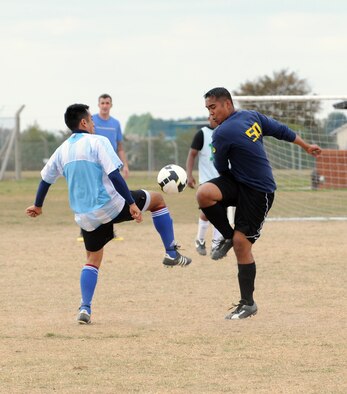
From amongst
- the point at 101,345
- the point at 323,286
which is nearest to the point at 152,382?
the point at 101,345

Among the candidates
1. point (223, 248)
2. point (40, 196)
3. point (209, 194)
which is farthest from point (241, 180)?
point (40, 196)

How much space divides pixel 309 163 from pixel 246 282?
21.6m

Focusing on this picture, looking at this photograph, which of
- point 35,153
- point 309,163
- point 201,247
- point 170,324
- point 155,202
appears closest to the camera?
point 170,324

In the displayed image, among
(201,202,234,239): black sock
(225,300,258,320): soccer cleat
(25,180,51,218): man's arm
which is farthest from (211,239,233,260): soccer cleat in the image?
(25,180,51,218): man's arm

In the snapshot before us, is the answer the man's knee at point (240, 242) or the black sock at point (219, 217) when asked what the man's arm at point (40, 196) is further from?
the man's knee at point (240, 242)

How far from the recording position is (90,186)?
27.0 feet

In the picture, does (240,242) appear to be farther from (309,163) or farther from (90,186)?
(309,163)

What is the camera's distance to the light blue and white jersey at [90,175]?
813 cm

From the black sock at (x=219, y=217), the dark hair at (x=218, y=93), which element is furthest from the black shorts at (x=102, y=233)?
the dark hair at (x=218, y=93)

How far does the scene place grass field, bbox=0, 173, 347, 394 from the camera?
6.09 m

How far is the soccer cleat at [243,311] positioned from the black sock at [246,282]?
0.13ft

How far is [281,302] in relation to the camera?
30.4 ft

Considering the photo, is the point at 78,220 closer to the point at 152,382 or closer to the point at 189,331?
the point at 189,331

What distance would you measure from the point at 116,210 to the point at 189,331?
1218 millimetres
